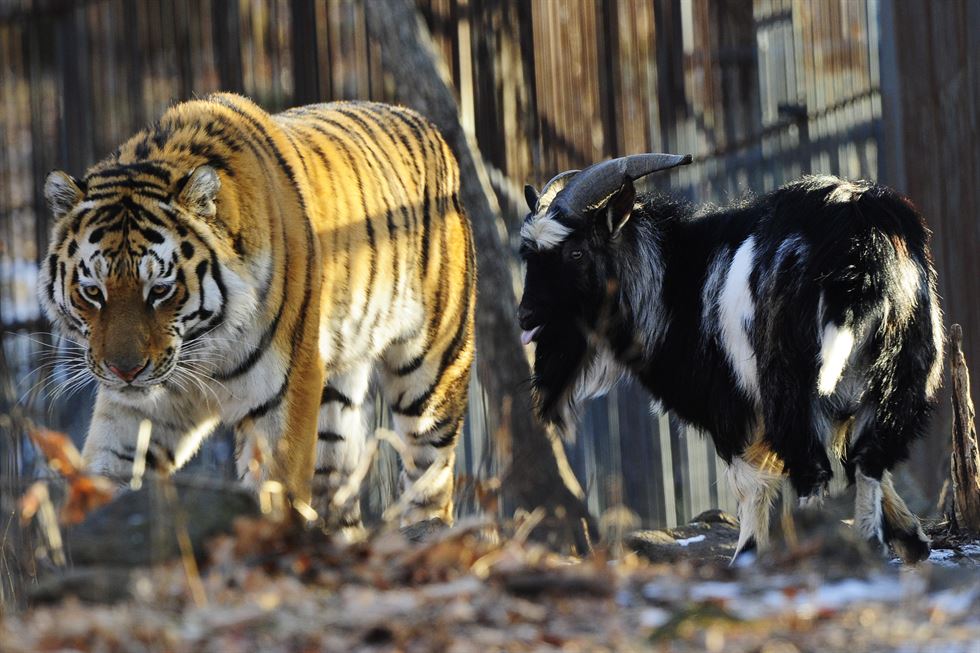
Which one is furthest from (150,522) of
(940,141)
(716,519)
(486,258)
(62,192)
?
(940,141)

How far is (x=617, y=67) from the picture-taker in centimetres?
894

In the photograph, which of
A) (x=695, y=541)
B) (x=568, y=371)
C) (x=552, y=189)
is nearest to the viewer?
(x=552, y=189)

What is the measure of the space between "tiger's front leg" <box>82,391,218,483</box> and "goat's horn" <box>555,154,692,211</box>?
1790 mm

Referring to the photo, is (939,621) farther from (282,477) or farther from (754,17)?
(754,17)

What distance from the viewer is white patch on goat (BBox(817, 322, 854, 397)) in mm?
4957

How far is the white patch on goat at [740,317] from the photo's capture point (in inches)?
213

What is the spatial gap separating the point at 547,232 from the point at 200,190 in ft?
5.01

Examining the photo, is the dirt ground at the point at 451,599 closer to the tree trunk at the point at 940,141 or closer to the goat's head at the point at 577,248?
the goat's head at the point at 577,248

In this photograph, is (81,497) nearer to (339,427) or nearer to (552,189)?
(339,427)

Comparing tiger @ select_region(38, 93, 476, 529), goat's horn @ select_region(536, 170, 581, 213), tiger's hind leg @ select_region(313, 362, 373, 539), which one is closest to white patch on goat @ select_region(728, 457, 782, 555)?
tiger @ select_region(38, 93, 476, 529)

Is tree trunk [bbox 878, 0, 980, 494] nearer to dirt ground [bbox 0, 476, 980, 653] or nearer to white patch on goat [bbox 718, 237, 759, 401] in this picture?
white patch on goat [bbox 718, 237, 759, 401]

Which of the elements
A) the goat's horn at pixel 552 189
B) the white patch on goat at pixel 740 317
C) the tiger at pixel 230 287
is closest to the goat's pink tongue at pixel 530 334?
the goat's horn at pixel 552 189

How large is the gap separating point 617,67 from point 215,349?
4.48 metres

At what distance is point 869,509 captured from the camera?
515cm
